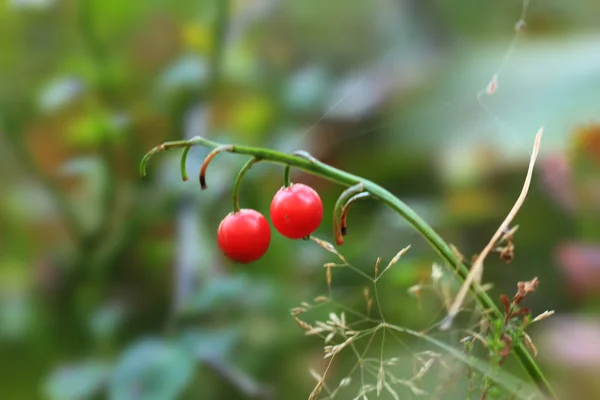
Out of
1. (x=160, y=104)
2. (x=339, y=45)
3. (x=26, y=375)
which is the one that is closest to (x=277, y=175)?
(x=160, y=104)

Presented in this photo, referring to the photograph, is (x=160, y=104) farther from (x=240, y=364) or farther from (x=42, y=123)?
(x=240, y=364)

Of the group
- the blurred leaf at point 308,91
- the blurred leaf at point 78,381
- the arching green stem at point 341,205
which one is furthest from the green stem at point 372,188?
the blurred leaf at point 308,91

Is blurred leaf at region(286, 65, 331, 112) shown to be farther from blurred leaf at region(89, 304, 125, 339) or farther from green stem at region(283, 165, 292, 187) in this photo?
green stem at region(283, 165, 292, 187)

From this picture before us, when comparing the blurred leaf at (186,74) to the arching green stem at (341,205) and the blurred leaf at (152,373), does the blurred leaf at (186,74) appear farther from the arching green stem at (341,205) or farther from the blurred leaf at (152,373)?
the arching green stem at (341,205)

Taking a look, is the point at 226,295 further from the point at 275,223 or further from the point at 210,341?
the point at 275,223

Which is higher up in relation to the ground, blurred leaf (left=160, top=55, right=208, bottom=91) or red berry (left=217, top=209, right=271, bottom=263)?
red berry (left=217, top=209, right=271, bottom=263)

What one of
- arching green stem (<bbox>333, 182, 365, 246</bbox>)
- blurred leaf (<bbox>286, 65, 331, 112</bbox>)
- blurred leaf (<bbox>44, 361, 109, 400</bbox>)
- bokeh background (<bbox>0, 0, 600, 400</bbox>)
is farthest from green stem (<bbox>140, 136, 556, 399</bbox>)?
blurred leaf (<bbox>286, 65, 331, 112</bbox>)

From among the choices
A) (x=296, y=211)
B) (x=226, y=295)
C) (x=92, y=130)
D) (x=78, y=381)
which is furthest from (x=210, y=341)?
(x=296, y=211)
